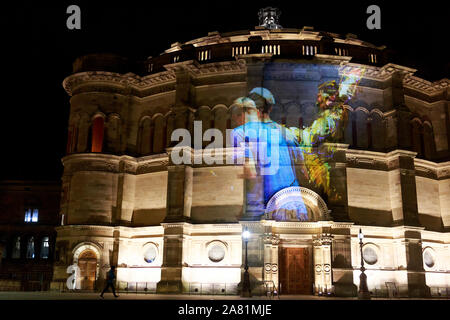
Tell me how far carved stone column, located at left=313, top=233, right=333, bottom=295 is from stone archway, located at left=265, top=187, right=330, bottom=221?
1288mm

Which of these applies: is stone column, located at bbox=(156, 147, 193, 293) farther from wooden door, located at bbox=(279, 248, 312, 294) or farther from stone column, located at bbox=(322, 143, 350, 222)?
stone column, located at bbox=(322, 143, 350, 222)

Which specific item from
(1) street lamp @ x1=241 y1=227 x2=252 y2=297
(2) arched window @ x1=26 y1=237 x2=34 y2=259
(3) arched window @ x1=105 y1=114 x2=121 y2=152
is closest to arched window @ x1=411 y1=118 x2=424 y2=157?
(1) street lamp @ x1=241 y1=227 x2=252 y2=297

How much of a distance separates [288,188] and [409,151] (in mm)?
8989

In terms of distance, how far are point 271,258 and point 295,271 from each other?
200cm

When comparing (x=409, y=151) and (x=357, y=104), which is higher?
(x=357, y=104)

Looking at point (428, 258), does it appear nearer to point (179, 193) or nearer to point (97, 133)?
point (179, 193)

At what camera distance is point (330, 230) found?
95.9ft

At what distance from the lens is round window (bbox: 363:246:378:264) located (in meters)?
30.8

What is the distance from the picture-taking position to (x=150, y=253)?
3259 centimetres

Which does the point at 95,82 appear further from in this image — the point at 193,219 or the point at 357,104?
the point at 357,104

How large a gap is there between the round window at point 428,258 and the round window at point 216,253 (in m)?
14.0

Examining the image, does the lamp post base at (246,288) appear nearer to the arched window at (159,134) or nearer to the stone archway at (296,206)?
the stone archway at (296,206)
